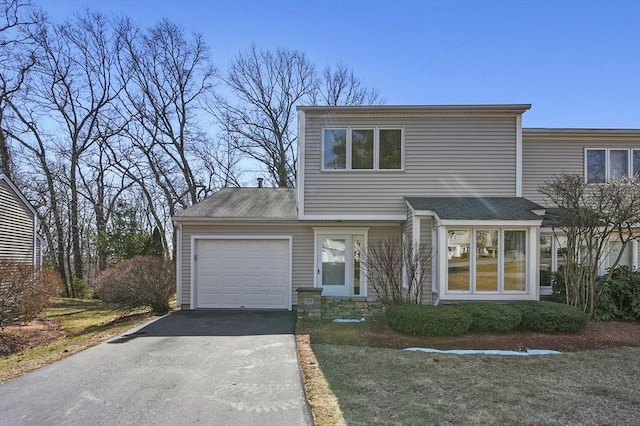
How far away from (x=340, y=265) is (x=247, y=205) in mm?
3656

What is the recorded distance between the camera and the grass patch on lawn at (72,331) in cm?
664

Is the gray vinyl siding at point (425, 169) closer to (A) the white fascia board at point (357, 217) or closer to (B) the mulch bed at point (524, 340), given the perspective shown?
(A) the white fascia board at point (357, 217)

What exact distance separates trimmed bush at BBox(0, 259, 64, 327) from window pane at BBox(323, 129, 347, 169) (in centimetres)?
758

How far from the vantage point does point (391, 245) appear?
33.3 ft

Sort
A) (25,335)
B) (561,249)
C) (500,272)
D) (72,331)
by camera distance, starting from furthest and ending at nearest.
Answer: (561,249) < (72,331) < (500,272) < (25,335)

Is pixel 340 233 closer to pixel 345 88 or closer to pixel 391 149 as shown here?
pixel 391 149

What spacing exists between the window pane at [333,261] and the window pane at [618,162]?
842cm

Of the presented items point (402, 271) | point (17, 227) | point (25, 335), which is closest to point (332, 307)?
point (402, 271)

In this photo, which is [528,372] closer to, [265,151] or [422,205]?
[422,205]

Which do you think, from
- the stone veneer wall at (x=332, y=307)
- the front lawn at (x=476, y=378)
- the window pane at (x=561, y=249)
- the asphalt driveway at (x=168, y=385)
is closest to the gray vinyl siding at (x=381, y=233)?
the stone veneer wall at (x=332, y=307)

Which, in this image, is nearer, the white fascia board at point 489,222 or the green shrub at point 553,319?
the green shrub at point 553,319

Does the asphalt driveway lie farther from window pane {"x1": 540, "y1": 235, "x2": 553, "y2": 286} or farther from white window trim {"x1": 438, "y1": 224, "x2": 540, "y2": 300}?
window pane {"x1": 540, "y1": 235, "x2": 553, "y2": 286}

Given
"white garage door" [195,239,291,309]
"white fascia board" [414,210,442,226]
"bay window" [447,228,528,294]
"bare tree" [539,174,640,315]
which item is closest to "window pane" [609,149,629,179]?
"bare tree" [539,174,640,315]

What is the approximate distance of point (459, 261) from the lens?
31.4 feet
